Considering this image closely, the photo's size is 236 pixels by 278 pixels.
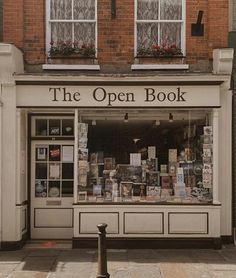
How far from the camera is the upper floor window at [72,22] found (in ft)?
36.8

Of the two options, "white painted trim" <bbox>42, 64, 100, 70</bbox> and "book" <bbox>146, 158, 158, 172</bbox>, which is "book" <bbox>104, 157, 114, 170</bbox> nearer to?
"book" <bbox>146, 158, 158, 172</bbox>

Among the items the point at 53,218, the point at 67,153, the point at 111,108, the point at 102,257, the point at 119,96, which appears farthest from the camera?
the point at 67,153

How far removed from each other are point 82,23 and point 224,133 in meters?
3.75

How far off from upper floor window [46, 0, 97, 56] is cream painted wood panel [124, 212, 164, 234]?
12.0 ft

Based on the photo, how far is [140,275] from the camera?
28.1ft

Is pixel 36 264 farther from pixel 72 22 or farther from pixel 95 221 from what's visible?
pixel 72 22

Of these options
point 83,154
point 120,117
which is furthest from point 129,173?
point 120,117

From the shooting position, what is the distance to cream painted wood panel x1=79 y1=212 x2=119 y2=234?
10.7 m

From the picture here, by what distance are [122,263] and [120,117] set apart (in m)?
3.15

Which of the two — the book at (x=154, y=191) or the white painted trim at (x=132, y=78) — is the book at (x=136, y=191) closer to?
the book at (x=154, y=191)

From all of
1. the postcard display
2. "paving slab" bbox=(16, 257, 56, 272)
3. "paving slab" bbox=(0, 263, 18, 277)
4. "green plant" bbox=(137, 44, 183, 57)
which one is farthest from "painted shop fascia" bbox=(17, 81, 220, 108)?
"paving slab" bbox=(0, 263, 18, 277)

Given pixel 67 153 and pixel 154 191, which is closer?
pixel 154 191

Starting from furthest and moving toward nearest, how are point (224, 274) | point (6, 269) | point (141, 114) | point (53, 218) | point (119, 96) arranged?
point (53, 218) → point (141, 114) → point (119, 96) → point (6, 269) → point (224, 274)

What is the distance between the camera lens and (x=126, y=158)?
11164 mm
